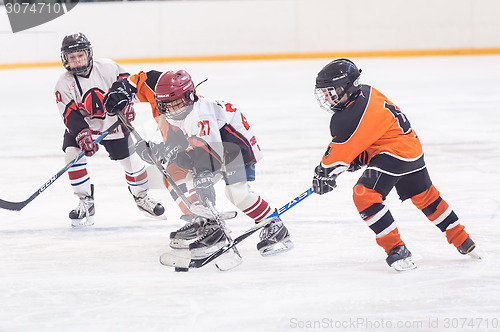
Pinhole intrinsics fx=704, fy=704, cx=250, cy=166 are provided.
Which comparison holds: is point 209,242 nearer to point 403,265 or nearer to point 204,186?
point 204,186

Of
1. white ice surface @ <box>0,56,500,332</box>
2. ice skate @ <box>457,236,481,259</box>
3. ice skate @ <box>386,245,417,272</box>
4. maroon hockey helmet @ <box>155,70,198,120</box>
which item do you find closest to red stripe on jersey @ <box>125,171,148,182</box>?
white ice surface @ <box>0,56,500,332</box>

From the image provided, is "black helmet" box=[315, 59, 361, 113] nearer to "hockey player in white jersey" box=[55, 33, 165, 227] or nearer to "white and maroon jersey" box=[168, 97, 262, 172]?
"white and maroon jersey" box=[168, 97, 262, 172]

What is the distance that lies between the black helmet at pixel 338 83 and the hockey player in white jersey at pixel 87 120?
1.01 m

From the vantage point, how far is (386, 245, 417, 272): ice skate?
91.7 inches

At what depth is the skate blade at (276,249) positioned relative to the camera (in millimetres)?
2556

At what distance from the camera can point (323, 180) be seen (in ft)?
7.54

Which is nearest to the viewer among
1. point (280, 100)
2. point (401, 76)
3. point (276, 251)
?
point (276, 251)

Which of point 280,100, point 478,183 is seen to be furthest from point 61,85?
point 280,100

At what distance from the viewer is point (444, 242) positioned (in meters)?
2.64

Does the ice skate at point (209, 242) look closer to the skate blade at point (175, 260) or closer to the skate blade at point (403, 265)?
the skate blade at point (175, 260)

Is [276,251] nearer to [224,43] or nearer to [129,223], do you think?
[129,223]

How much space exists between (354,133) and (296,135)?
109 inches

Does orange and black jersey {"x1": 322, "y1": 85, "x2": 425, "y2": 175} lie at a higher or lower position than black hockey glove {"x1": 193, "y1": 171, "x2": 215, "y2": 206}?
higher

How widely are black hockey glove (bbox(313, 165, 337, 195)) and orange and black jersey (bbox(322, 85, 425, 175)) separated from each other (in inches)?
0.9
